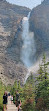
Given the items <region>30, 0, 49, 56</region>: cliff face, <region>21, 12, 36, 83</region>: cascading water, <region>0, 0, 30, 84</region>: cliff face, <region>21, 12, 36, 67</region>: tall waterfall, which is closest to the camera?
<region>0, 0, 30, 84</region>: cliff face

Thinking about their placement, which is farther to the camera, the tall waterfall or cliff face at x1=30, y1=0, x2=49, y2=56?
cliff face at x1=30, y1=0, x2=49, y2=56

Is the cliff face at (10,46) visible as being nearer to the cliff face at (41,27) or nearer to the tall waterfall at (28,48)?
the tall waterfall at (28,48)

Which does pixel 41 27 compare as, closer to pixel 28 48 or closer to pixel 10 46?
pixel 28 48

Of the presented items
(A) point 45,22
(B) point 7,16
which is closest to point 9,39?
(A) point 45,22

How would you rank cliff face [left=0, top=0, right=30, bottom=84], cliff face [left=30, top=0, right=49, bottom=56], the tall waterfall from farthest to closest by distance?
cliff face [left=30, top=0, right=49, bottom=56], the tall waterfall, cliff face [left=0, top=0, right=30, bottom=84]

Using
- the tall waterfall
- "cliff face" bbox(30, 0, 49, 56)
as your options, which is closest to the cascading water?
the tall waterfall

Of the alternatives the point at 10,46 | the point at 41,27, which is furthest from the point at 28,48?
the point at 41,27

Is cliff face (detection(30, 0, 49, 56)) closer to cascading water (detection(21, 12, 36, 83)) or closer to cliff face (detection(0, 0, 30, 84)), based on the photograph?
cascading water (detection(21, 12, 36, 83))
